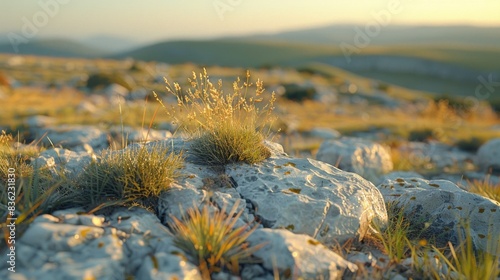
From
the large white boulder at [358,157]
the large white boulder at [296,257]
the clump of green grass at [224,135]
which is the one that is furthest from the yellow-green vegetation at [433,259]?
the large white boulder at [358,157]

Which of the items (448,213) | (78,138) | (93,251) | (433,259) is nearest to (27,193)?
(93,251)

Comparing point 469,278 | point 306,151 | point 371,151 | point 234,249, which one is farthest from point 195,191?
point 306,151

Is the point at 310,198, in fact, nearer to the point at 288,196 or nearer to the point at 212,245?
the point at 288,196

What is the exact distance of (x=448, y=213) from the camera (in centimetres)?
539

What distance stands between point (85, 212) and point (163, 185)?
0.80m

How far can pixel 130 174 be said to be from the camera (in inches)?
173

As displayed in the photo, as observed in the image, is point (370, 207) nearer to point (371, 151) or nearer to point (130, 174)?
point (130, 174)

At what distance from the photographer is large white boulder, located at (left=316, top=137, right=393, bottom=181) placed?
9596 mm

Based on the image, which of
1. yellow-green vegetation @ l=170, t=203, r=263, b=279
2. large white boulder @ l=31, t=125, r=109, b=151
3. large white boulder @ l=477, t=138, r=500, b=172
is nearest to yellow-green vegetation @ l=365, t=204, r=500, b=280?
yellow-green vegetation @ l=170, t=203, r=263, b=279

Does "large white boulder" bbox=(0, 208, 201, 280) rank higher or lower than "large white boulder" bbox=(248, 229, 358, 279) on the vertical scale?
higher

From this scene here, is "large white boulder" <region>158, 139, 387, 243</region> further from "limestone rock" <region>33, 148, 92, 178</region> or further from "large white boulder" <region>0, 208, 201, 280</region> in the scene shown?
"limestone rock" <region>33, 148, 92, 178</region>

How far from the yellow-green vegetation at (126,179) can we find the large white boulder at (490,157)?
1047 cm

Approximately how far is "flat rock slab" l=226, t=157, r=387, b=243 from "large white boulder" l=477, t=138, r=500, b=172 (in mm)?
8553

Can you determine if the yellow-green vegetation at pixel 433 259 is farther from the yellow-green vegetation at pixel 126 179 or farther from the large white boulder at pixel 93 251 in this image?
the yellow-green vegetation at pixel 126 179
